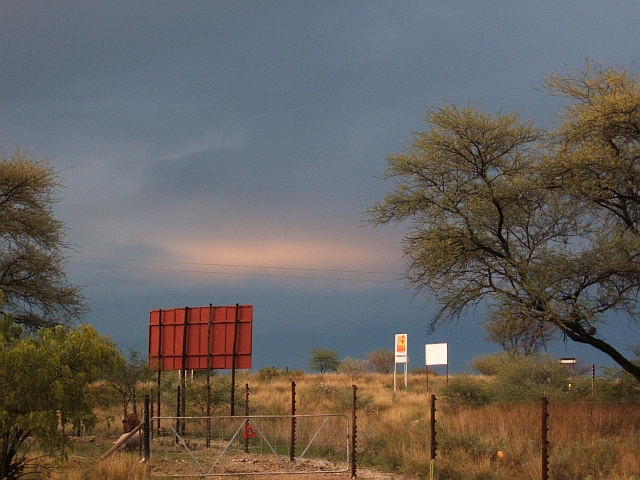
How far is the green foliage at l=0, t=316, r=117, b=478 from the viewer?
535 inches

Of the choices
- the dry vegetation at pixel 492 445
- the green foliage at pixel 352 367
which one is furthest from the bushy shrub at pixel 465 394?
the green foliage at pixel 352 367

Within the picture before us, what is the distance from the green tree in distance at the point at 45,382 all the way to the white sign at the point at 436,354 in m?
32.1

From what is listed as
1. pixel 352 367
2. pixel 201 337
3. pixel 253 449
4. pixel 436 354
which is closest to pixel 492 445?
pixel 253 449

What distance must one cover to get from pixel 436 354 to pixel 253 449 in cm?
2397

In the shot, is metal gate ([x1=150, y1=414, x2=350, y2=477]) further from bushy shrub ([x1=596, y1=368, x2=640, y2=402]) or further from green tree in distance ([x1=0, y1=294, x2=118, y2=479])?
bushy shrub ([x1=596, y1=368, x2=640, y2=402])

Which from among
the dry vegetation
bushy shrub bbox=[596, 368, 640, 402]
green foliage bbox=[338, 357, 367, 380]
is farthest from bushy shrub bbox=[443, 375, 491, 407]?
green foliage bbox=[338, 357, 367, 380]

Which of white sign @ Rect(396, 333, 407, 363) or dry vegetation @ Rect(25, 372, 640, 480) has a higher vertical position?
white sign @ Rect(396, 333, 407, 363)

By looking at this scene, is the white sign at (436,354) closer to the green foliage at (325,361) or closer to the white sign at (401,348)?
the white sign at (401,348)

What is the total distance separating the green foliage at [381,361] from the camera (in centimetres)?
6894

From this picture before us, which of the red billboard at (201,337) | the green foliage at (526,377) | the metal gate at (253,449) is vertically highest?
the red billboard at (201,337)

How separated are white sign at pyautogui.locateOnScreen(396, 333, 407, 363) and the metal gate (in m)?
19.9

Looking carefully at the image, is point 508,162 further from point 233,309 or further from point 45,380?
point 45,380

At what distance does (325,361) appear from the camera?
7144cm

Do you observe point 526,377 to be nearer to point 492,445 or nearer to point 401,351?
point 492,445
